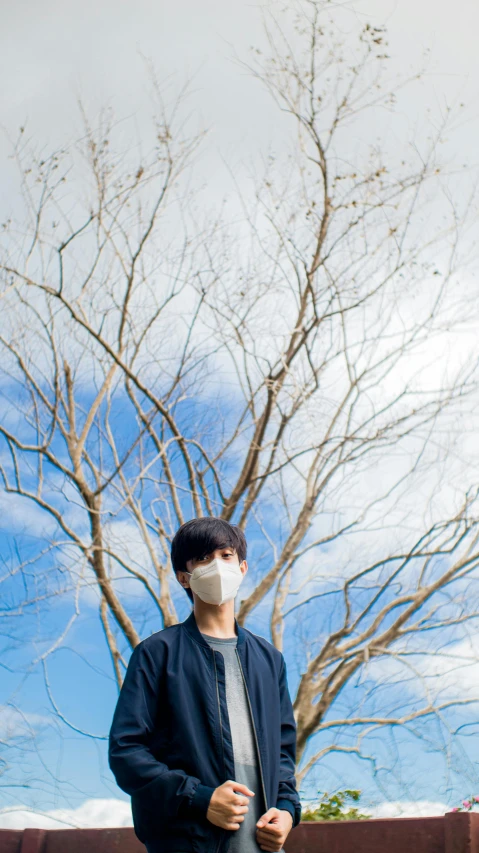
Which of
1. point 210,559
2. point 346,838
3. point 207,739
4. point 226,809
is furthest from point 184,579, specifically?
point 346,838

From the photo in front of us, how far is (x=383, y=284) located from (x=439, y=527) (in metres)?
1.63

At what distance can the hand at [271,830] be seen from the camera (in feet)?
3.70

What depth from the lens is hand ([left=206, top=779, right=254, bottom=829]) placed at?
1.09 meters

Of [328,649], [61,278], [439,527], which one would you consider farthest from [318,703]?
[61,278]

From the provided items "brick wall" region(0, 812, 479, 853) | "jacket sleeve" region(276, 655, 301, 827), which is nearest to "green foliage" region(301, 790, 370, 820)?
"brick wall" region(0, 812, 479, 853)

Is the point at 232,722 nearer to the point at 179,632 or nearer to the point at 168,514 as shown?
the point at 179,632

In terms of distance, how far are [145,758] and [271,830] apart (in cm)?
20

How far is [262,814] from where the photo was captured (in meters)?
1.15

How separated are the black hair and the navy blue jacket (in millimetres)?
141

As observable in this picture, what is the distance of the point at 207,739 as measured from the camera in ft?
3.81

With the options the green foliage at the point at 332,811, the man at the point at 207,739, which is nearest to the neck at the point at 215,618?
the man at the point at 207,739

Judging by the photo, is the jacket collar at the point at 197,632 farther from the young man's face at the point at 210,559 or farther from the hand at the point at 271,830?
the hand at the point at 271,830

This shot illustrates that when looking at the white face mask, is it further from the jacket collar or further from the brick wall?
the brick wall

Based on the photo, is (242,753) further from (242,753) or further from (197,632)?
(197,632)
